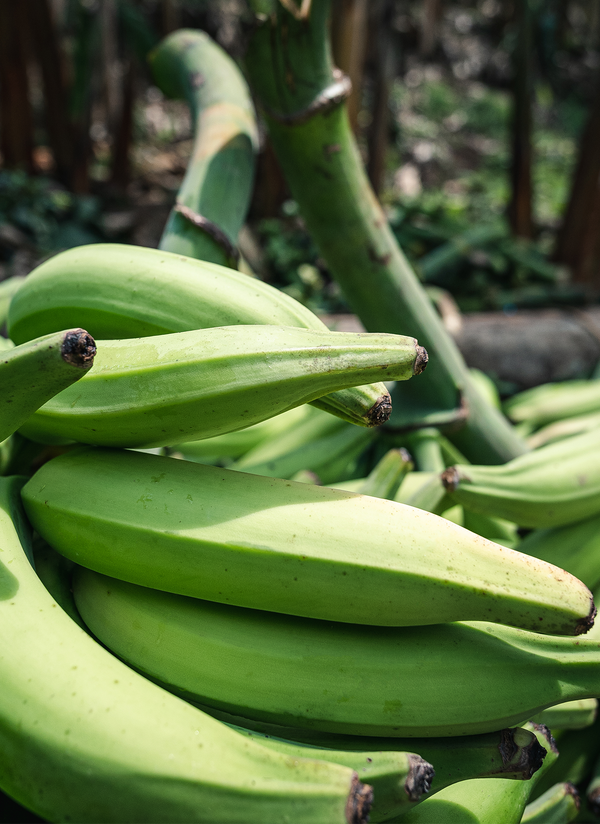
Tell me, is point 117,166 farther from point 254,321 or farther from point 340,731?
point 340,731

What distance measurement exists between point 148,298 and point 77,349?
0.60 feet

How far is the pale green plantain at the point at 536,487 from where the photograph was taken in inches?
34.5

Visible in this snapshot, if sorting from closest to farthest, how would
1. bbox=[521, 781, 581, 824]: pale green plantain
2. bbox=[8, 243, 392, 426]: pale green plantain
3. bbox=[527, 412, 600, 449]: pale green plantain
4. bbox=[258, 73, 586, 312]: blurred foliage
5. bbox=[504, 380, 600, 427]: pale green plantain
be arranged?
bbox=[8, 243, 392, 426]: pale green plantain
bbox=[521, 781, 581, 824]: pale green plantain
bbox=[527, 412, 600, 449]: pale green plantain
bbox=[504, 380, 600, 427]: pale green plantain
bbox=[258, 73, 586, 312]: blurred foliage

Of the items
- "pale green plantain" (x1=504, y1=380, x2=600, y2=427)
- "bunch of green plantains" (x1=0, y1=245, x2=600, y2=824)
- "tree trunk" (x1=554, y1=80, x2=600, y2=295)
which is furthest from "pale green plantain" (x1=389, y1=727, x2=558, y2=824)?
"tree trunk" (x1=554, y1=80, x2=600, y2=295)

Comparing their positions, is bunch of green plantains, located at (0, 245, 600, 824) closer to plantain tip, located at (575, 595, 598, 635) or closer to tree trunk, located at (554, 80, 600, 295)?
plantain tip, located at (575, 595, 598, 635)

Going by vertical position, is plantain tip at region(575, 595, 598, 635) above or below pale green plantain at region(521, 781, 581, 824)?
above

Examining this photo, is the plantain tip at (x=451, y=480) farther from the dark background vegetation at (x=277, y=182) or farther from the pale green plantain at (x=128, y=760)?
the dark background vegetation at (x=277, y=182)

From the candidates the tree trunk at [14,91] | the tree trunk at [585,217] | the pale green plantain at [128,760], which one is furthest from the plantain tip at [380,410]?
the tree trunk at [14,91]

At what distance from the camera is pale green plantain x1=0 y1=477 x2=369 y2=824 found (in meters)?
0.46

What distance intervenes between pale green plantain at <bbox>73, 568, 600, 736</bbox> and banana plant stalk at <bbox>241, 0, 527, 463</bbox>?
22.5 inches

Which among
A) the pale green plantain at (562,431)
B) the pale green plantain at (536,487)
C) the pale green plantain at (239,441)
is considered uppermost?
the pale green plantain at (536,487)

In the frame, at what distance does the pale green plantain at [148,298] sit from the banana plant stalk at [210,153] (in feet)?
0.75

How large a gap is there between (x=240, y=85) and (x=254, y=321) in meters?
0.75

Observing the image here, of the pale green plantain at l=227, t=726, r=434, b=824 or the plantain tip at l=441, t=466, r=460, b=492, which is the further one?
the plantain tip at l=441, t=466, r=460, b=492
